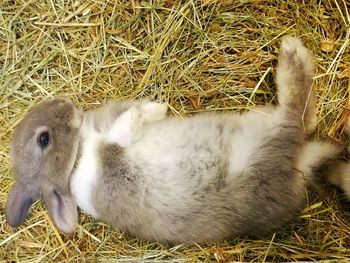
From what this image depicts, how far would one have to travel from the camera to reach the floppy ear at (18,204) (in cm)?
352

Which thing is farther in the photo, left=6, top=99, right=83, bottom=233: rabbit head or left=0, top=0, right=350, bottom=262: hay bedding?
left=0, top=0, right=350, bottom=262: hay bedding

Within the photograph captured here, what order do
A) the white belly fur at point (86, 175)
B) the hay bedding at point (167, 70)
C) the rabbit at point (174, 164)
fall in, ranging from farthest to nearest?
the hay bedding at point (167, 70), the white belly fur at point (86, 175), the rabbit at point (174, 164)

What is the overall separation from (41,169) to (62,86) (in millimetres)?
668

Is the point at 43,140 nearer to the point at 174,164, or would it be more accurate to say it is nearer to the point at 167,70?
the point at 174,164

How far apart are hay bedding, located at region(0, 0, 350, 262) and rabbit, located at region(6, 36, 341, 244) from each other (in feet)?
0.66

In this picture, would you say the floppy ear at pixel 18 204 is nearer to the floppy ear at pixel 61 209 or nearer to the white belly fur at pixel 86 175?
the floppy ear at pixel 61 209

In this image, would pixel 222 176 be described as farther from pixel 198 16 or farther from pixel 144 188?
pixel 198 16

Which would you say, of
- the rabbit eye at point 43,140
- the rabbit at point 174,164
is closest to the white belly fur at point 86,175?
the rabbit at point 174,164

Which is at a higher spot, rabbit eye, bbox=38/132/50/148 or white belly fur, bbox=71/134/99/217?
rabbit eye, bbox=38/132/50/148

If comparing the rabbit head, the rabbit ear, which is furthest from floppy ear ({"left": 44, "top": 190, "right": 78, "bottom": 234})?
the rabbit ear

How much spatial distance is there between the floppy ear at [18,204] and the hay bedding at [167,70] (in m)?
0.32

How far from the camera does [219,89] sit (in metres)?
3.75

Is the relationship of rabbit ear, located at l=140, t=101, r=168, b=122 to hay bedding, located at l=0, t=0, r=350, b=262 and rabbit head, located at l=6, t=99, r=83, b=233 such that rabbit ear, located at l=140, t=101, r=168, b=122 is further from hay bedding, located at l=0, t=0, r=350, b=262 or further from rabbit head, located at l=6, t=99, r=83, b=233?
rabbit head, located at l=6, t=99, r=83, b=233

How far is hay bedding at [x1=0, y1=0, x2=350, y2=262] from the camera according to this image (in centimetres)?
362
